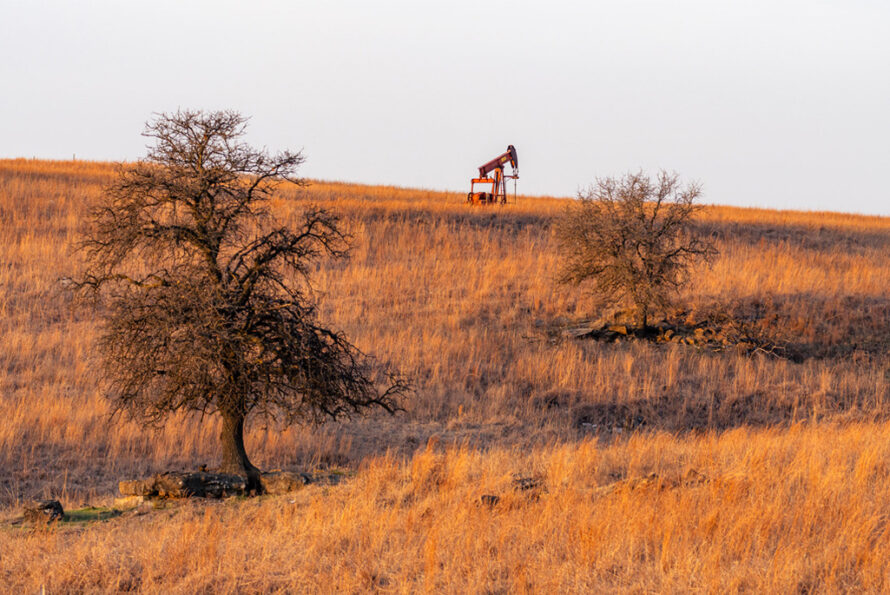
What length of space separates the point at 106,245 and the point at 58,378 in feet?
26.0

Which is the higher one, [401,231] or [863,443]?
[401,231]

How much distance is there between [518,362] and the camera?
683 inches

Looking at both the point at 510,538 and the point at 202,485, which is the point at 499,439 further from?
the point at 510,538

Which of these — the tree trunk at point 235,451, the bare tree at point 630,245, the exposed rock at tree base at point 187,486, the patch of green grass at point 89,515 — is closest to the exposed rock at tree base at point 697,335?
the bare tree at point 630,245

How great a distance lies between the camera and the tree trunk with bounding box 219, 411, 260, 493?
9797 mm

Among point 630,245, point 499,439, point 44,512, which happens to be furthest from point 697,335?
point 44,512

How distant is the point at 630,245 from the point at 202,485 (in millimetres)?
13017

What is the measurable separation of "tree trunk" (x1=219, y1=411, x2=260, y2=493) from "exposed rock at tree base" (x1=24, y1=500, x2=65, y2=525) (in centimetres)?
194

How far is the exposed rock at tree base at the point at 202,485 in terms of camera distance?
9.11 m

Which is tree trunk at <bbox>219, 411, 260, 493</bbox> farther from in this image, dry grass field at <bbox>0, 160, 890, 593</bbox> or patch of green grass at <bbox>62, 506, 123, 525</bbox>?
patch of green grass at <bbox>62, 506, 123, 525</bbox>

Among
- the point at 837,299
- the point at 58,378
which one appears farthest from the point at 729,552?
the point at 837,299

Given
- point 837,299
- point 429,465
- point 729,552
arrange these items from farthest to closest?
point 837,299 → point 429,465 → point 729,552

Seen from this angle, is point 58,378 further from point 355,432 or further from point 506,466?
point 506,466

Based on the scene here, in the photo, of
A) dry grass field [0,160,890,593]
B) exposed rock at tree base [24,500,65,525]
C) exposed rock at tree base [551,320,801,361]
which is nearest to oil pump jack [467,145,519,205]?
dry grass field [0,160,890,593]
